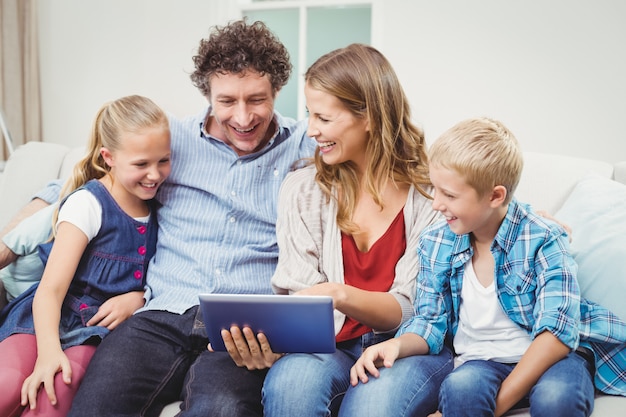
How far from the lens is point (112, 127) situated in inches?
62.9

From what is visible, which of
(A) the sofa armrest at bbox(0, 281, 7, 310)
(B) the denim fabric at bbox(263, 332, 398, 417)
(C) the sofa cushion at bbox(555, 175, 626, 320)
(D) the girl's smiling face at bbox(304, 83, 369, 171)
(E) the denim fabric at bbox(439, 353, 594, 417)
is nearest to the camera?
(E) the denim fabric at bbox(439, 353, 594, 417)

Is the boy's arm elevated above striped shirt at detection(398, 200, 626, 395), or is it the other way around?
striped shirt at detection(398, 200, 626, 395)

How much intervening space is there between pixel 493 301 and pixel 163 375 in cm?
76

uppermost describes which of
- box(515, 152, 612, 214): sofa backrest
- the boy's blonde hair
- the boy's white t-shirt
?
the boy's blonde hair

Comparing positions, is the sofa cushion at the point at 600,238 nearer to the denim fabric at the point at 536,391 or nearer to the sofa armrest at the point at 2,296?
the denim fabric at the point at 536,391

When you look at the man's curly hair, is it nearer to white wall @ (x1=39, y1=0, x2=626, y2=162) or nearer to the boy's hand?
the boy's hand

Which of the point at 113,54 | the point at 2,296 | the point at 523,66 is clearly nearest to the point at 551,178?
the point at 523,66

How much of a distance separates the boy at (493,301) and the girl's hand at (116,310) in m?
0.63

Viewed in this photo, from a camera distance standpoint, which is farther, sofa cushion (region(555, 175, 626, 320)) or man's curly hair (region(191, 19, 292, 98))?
man's curly hair (region(191, 19, 292, 98))

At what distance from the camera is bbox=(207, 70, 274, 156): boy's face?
5.21 feet

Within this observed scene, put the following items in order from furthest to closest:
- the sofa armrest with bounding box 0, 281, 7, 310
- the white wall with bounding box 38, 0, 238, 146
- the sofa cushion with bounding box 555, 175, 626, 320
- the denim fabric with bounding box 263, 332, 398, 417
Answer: the white wall with bounding box 38, 0, 238, 146 → the sofa armrest with bounding box 0, 281, 7, 310 → the sofa cushion with bounding box 555, 175, 626, 320 → the denim fabric with bounding box 263, 332, 398, 417

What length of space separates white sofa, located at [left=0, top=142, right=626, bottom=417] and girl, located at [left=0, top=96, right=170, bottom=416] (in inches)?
11.8

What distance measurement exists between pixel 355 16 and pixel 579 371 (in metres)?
2.47

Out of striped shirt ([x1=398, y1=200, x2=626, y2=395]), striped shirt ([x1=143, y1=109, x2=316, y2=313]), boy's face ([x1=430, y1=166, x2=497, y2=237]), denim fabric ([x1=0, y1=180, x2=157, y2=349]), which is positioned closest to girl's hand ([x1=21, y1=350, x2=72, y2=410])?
denim fabric ([x1=0, y1=180, x2=157, y2=349])
